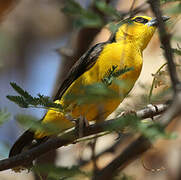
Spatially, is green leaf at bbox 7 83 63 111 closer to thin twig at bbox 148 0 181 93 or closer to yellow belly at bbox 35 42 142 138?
thin twig at bbox 148 0 181 93

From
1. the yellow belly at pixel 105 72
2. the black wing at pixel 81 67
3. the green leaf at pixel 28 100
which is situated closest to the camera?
the green leaf at pixel 28 100

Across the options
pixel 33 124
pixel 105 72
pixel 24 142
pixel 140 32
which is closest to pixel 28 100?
pixel 33 124

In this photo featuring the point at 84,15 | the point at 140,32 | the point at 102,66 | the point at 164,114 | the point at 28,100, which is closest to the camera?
the point at 164,114

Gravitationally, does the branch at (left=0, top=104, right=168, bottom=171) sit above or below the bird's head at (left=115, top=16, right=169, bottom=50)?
below

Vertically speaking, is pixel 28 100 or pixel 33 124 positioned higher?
pixel 28 100

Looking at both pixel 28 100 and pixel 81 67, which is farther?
pixel 81 67

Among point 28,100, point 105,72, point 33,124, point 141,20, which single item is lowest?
point 33,124

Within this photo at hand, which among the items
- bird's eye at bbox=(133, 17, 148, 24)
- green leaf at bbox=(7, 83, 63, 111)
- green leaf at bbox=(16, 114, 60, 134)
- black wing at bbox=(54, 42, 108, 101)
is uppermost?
bird's eye at bbox=(133, 17, 148, 24)

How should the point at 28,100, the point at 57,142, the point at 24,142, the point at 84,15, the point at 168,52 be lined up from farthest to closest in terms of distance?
the point at 24,142 < the point at 57,142 < the point at 28,100 < the point at 84,15 < the point at 168,52

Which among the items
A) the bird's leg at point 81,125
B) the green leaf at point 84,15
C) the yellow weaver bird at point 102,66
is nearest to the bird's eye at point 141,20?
the yellow weaver bird at point 102,66

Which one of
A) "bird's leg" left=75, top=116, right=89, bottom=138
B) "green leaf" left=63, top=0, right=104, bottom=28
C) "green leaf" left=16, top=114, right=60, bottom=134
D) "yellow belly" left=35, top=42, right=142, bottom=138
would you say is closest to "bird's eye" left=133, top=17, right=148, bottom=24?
"yellow belly" left=35, top=42, right=142, bottom=138

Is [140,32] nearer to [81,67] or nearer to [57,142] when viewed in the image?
[81,67]

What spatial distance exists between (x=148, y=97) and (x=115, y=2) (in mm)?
5409

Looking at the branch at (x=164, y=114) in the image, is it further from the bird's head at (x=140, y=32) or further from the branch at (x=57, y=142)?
the bird's head at (x=140, y=32)
